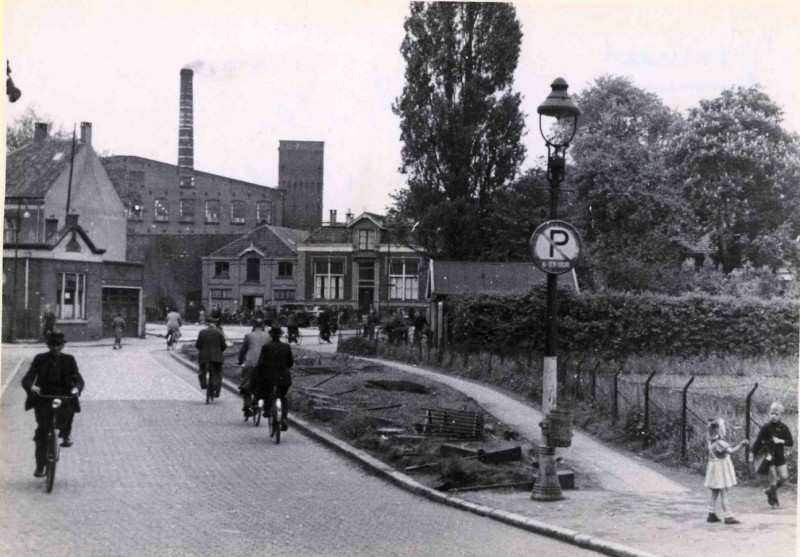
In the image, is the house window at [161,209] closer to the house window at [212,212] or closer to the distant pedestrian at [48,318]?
the house window at [212,212]

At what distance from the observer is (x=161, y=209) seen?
22.3 m

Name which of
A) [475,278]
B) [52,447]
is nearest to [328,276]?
[475,278]

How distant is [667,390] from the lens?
16125 millimetres

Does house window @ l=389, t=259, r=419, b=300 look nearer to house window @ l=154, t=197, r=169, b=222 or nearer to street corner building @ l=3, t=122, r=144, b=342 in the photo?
street corner building @ l=3, t=122, r=144, b=342

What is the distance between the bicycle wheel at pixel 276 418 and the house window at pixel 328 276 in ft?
44.3

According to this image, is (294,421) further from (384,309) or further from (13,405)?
(384,309)

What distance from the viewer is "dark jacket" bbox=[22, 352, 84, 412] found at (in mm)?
11336

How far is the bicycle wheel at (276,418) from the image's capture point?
15812mm

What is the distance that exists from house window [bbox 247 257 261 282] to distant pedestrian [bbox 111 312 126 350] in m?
5.04

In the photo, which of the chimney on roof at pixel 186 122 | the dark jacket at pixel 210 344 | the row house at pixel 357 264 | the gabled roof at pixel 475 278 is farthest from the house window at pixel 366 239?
the chimney on roof at pixel 186 122

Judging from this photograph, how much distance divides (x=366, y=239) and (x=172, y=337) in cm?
725

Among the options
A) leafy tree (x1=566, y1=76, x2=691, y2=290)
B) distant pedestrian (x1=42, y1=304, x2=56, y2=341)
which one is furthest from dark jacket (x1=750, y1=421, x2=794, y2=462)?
leafy tree (x1=566, y1=76, x2=691, y2=290)

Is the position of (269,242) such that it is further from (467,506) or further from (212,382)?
(467,506)

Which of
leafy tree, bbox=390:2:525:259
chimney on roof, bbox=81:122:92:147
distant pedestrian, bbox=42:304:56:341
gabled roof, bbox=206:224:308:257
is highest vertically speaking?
leafy tree, bbox=390:2:525:259
